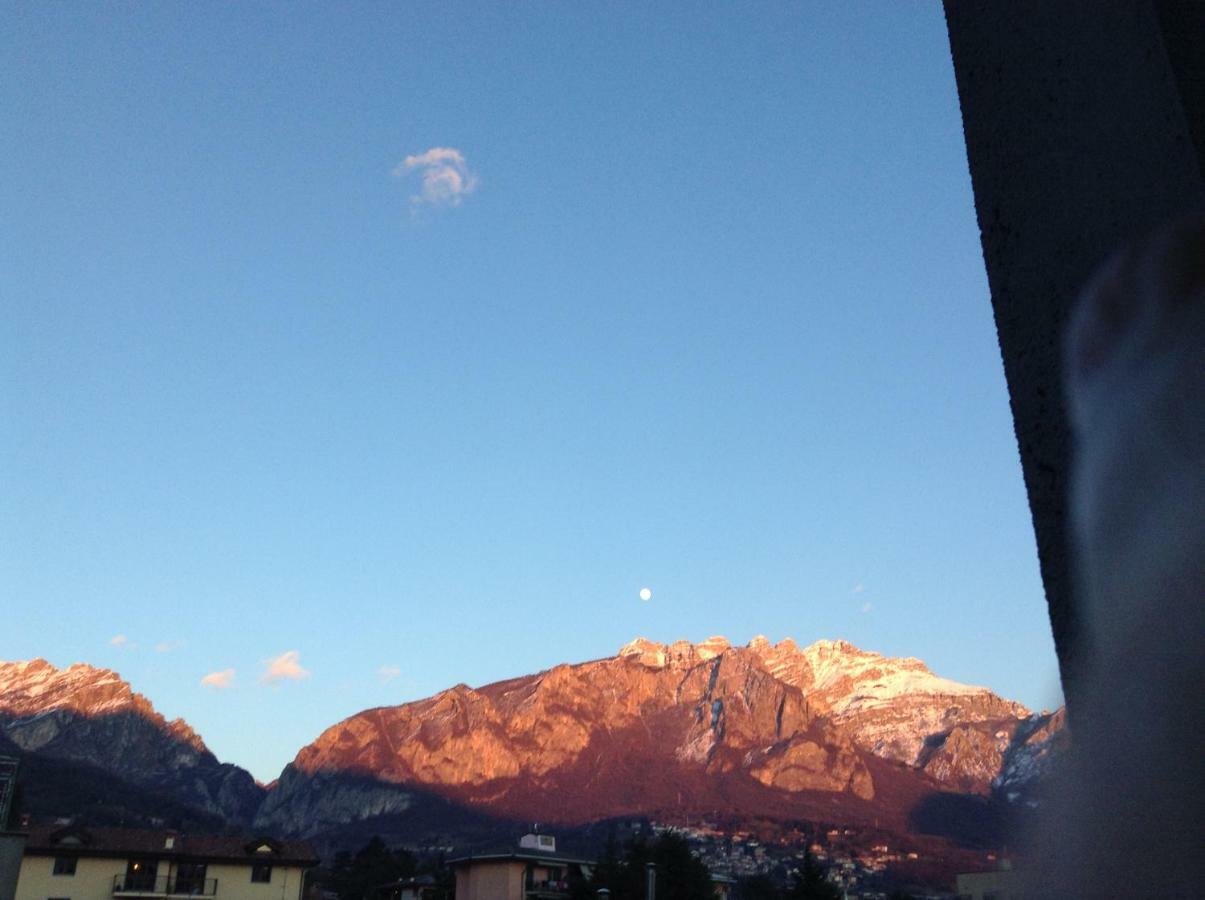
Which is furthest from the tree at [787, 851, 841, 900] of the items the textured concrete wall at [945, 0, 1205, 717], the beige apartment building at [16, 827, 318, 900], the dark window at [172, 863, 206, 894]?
the textured concrete wall at [945, 0, 1205, 717]

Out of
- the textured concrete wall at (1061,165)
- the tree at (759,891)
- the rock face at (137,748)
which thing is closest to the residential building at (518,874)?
the tree at (759,891)

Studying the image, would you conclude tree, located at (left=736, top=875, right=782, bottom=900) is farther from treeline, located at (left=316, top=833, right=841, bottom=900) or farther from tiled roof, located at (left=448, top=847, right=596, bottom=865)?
tiled roof, located at (left=448, top=847, right=596, bottom=865)

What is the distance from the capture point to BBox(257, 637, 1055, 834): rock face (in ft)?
473

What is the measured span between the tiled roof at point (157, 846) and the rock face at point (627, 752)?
98.5m

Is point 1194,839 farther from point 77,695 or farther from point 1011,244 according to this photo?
point 77,695

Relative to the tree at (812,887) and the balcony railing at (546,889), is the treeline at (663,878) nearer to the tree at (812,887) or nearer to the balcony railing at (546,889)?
the tree at (812,887)

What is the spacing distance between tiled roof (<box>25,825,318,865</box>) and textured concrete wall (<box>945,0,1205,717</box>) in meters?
43.6

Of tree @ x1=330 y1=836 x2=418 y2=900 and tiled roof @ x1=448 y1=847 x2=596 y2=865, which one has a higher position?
tiled roof @ x1=448 y1=847 x2=596 y2=865

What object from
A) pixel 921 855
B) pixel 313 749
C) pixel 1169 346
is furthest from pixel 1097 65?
pixel 313 749

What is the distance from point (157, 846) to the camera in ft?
135

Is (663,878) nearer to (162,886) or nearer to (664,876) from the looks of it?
(664,876)

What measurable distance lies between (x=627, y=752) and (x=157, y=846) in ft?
413

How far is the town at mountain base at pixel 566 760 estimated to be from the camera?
137m

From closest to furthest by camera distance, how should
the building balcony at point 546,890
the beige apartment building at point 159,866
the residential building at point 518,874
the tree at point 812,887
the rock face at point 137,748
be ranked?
1. the tree at point 812,887
2. the beige apartment building at point 159,866
3. the residential building at point 518,874
4. the building balcony at point 546,890
5. the rock face at point 137,748
